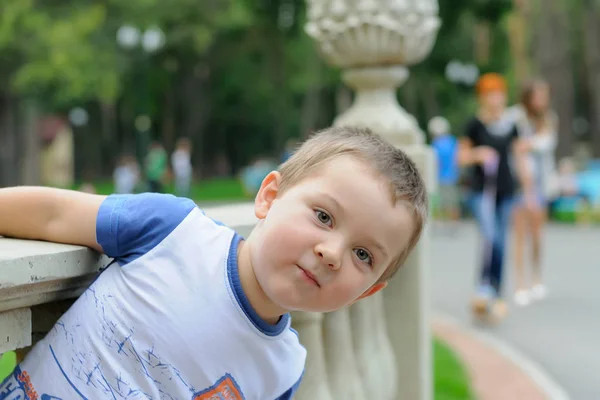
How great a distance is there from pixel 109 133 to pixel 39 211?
4446 centimetres

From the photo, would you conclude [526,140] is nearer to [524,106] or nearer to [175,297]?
[524,106]

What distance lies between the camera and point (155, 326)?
1.66 metres

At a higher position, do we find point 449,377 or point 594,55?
point 449,377

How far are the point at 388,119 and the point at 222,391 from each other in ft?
7.06

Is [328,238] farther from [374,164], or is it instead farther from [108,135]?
[108,135]

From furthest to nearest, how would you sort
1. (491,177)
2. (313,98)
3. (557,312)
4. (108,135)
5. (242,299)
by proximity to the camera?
(108,135) < (313,98) < (557,312) < (491,177) < (242,299)

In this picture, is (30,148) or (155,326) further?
(30,148)

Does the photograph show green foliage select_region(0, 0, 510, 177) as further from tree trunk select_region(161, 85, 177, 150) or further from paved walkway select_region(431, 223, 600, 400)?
paved walkway select_region(431, 223, 600, 400)

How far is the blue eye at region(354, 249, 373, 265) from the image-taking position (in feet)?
5.46

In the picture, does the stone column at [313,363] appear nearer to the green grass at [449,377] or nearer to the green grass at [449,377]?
the green grass at [449,377]

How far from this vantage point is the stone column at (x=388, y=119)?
329 centimetres

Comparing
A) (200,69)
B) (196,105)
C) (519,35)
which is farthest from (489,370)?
(196,105)

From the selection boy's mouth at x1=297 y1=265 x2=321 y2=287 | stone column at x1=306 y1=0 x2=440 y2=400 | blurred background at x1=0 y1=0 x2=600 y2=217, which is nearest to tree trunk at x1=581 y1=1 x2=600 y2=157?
blurred background at x1=0 y1=0 x2=600 y2=217

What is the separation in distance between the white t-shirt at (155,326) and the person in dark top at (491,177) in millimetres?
5376
